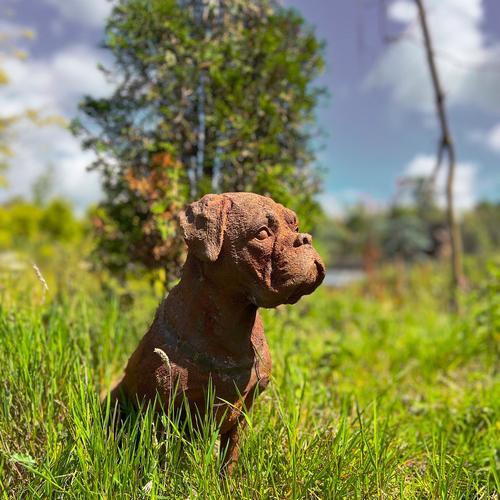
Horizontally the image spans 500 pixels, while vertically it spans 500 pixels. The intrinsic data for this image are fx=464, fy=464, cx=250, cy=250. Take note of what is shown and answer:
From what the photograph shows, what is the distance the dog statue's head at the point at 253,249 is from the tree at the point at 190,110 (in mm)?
1540

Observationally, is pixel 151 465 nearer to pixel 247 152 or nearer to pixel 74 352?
pixel 74 352

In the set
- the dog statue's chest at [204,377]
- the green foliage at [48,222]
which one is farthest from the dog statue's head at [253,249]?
the green foliage at [48,222]

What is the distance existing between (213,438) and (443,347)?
4137 millimetres

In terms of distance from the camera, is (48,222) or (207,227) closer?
(207,227)

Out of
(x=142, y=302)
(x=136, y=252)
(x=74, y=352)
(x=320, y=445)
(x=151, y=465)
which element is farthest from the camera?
(x=142, y=302)

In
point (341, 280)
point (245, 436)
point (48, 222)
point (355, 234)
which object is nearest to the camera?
point (245, 436)

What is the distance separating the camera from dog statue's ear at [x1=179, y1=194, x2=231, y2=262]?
68.3 inches

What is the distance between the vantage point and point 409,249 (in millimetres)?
35375

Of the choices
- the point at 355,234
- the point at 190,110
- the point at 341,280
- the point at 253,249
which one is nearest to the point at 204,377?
the point at 253,249

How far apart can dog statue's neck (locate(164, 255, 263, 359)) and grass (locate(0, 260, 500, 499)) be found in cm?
30

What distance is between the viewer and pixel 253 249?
1.72 m

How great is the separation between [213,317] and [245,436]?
60cm

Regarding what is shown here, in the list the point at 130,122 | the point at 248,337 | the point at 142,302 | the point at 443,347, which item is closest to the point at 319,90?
the point at 130,122

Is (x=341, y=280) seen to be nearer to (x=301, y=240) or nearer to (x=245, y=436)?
(x=245, y=436)
